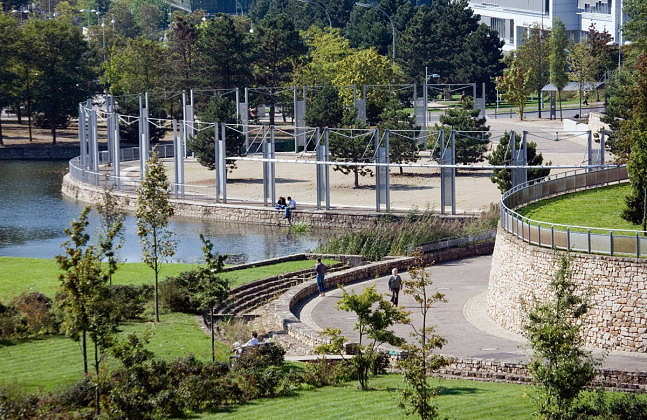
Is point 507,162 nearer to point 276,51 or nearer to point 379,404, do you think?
point 379,404

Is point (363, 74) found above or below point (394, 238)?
above

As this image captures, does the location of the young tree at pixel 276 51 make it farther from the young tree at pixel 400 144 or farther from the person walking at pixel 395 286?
the person walking at pixel 395 286

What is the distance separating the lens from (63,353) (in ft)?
117

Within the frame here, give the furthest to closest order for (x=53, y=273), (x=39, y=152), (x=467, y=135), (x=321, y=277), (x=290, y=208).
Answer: (x=39, y=152)
(x=467, y=135)
(x=290, y=208)
(x=53, y=273)
(x=321, y=277)

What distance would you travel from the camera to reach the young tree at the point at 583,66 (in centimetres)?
11509

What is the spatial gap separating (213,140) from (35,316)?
4270 cm

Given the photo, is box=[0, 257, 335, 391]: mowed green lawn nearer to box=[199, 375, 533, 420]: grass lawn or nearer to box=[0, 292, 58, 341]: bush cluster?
box=[0, 292, 58, 341]: bush cluster

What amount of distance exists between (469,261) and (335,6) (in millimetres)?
113827

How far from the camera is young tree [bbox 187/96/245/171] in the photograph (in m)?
80.4

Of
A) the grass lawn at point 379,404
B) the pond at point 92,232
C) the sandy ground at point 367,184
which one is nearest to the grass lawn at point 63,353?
the grass lawn at point 379,404

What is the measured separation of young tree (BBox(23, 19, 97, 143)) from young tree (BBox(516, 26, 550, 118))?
117 ft

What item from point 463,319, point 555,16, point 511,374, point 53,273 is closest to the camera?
point 511,374

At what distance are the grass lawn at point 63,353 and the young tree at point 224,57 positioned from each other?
68086mm

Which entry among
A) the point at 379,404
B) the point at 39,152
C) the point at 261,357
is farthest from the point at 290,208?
the point at 39,152
